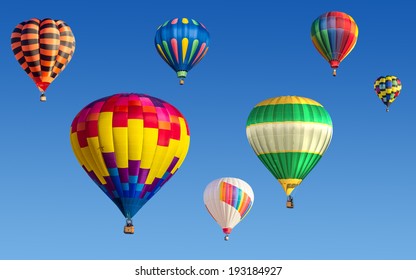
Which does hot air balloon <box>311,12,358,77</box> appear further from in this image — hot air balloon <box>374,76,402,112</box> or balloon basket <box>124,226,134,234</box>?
balloon basket <box>124,226,134,234</box>

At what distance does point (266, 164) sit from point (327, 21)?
7523 millimetres

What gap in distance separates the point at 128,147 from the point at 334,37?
12421mm

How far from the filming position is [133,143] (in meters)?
34.9

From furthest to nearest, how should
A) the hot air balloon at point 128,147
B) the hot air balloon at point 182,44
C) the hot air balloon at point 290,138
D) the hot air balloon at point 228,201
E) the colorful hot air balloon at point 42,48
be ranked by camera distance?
the hot air balloon at point 228,201, the hot air balloon at point 182,44, the hot air balloon at point 290,138, the colorful hot air balloon at point 42,48, the hot air balloon at point 128,147

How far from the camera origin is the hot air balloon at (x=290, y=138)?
129ft

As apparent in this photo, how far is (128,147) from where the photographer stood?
3494 cm

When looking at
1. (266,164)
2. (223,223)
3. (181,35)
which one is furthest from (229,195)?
(181,35)

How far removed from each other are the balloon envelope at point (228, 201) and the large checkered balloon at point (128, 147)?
7.53 metres

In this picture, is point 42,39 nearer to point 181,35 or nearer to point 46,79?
point 46,79

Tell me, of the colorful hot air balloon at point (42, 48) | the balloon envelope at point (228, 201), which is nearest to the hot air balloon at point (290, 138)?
the balloon envelope at point (228, 201)

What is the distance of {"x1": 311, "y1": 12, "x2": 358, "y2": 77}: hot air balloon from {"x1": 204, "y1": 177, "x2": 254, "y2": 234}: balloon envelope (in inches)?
244

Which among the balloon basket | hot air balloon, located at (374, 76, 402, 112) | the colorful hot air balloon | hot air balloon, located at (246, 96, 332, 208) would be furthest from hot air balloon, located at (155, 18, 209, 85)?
hot air balloon, located at (374, 76, 402, 112)

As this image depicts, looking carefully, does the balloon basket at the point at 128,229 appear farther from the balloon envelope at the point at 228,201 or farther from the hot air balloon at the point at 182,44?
the hot air balloon at the point at 182,44

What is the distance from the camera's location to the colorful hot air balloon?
3866 cm
